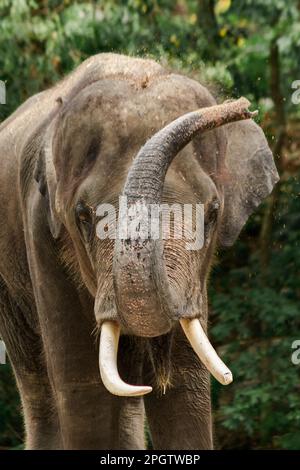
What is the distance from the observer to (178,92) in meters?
5.91

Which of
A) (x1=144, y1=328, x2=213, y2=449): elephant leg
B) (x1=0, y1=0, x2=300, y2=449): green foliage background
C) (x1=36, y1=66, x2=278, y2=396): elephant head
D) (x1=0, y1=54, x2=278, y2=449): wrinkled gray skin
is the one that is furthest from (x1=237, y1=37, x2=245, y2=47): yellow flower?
(x1=144, y1=328, x2=213, y2=449): elephant leg

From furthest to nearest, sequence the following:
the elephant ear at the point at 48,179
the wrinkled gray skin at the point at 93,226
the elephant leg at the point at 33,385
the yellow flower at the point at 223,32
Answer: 1. the yellow flower at the point at 223,32
2. the elephant leg at the point at 33,385
3. the elephant ear at the point at 48,179
4. the wrinkled gray skin at the point at 93,226

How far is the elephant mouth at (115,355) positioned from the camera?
207 inches

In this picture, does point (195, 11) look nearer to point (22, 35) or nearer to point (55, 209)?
point (22, 35)

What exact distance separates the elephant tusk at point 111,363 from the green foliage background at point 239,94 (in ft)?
10.5

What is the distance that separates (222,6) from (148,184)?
4.69 meters

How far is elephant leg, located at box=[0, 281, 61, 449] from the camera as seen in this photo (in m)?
7.45

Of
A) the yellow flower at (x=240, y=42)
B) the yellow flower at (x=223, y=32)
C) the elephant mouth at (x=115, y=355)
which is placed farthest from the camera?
the yellow flower at (x=240, y=42)

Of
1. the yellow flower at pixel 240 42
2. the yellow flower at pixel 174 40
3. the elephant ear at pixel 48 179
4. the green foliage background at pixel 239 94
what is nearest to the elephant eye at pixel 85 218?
the elephant ear at pixel 48 179

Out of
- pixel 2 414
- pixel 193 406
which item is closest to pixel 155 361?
pixel 193 406

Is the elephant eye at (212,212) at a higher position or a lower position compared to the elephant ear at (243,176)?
lower

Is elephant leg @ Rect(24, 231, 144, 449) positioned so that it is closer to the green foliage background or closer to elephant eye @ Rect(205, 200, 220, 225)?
elephant eye @ Rect(205, 200, 220, 225)

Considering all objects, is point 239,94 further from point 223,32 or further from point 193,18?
point 193,18

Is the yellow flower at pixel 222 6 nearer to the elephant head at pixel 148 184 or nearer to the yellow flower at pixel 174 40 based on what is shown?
the yellow flower at pixel 174 40
